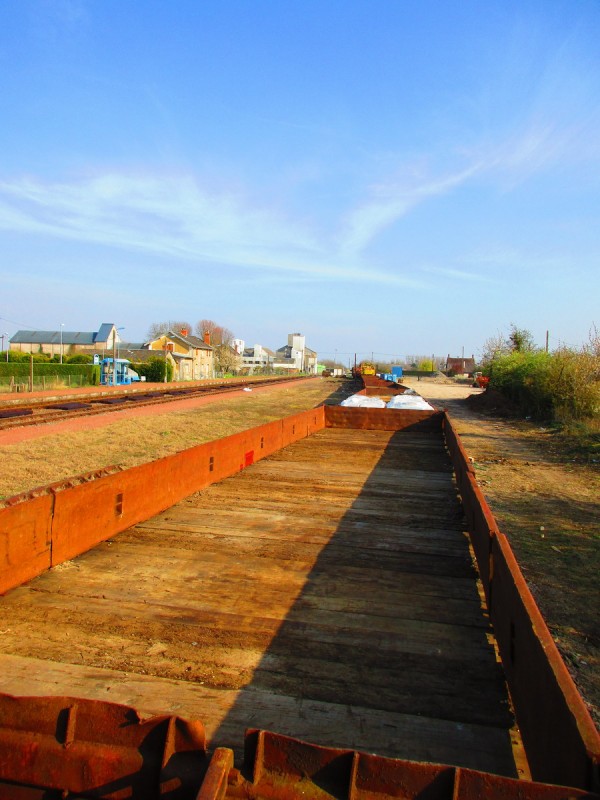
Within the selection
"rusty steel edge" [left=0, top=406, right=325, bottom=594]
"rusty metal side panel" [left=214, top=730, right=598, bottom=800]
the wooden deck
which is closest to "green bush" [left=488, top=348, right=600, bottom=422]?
"rusty steel edge" [left=0, top=406, right=325, bottom=594]

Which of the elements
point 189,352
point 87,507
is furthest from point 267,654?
point 189,352

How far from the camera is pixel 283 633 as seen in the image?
316 centimetres

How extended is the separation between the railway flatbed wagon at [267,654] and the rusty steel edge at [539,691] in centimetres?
1

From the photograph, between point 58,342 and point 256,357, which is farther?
point 256,357

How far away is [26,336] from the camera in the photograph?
105375mm

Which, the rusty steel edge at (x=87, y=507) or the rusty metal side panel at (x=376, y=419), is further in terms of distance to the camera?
the rusty metal side panel at (x=376, y=419)

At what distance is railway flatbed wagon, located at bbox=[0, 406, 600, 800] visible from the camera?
1.85 metres

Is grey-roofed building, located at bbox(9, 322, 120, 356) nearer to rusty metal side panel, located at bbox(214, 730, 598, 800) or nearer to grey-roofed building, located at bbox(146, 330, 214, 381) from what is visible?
grey-roofed building, located at bbox(146, 330, 214, 381)

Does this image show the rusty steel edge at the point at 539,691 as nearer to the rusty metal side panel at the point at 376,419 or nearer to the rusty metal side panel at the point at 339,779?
the rusty metal side panel at the point at 339,779

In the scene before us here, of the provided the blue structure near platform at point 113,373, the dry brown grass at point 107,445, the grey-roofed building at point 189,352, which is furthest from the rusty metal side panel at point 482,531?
the grey-roofed building at point 189,352

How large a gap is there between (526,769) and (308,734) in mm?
809

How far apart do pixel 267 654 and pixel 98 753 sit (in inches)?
43.5

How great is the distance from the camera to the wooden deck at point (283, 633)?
2.42 metres

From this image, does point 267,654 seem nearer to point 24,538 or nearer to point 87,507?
point 24,538
